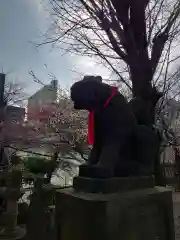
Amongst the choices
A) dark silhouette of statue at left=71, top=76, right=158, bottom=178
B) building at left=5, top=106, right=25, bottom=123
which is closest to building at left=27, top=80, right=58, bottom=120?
building at left=5, top=106, right=25, bottom=123

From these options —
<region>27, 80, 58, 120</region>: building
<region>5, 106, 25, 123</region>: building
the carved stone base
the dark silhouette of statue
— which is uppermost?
<region>27, 80, 58, 120</region>: building

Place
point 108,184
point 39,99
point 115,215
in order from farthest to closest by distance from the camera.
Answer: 1. point 39,99
2. point 108,184
3. point 115,215

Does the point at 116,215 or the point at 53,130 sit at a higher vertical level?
the point at 53,130

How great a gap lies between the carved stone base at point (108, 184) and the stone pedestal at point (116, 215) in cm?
2

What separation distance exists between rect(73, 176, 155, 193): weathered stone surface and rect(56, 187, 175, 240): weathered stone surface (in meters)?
0.04

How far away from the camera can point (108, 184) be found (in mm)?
1820

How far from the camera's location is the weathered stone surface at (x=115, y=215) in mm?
1684

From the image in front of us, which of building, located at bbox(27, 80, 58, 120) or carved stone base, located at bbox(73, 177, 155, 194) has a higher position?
building, located at bbox(27, 80, 58, 120)

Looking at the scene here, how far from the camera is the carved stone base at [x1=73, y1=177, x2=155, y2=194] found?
1.82 m

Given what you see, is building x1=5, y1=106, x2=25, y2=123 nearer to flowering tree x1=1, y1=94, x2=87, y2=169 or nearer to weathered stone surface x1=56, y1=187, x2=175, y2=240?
flowering tree x1=1, y1=94, x2=87, y2=169

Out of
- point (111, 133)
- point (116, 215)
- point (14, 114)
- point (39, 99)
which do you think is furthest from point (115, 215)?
point (39, 99)

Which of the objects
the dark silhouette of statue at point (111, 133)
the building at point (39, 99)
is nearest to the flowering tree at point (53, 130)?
the building at point (39, 99)

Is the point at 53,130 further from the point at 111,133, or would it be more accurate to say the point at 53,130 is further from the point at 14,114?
the point at 111,133

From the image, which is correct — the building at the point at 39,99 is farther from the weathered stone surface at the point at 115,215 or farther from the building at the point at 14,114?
the weathered stone surface at the point at 115,215
